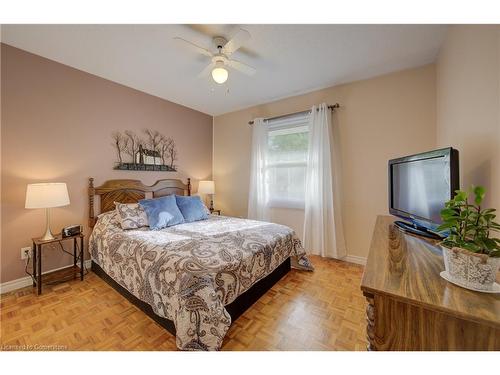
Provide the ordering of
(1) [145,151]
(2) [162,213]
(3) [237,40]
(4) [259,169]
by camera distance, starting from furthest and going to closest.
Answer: (4) [259,169], (1) [145,151], (2) [162,213], (3) [237,40]

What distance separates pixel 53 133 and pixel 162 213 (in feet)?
4.89

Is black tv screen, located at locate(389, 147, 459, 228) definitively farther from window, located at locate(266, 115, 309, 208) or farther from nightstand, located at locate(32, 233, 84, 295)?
nightstand, located at locate(32, 233, 84, 295)

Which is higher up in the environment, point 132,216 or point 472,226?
point 472,226

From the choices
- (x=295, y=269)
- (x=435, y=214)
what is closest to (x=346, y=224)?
(x=295, y=269)

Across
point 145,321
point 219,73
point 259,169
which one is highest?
point 219,73

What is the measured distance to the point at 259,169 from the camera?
11.2 feet

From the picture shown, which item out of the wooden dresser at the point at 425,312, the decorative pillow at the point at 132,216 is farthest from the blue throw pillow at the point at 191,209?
the wooden dresser at the point at 425,312

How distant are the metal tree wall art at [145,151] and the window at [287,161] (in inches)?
67.5

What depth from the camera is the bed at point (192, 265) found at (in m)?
1.26

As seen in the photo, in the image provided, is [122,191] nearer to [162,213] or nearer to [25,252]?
[162,213]

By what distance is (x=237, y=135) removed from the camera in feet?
12.5

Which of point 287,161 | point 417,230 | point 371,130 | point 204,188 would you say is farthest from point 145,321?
point 371,130

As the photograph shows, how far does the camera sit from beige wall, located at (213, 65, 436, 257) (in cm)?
229
